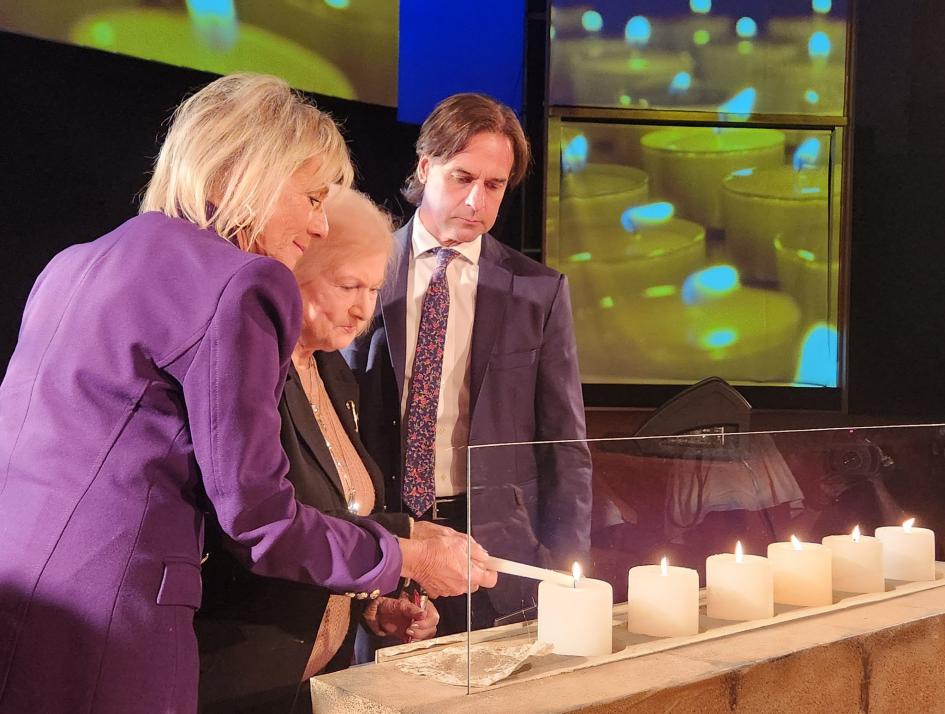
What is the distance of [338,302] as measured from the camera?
1.78 meters

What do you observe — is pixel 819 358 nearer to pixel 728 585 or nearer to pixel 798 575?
pixel 798 575

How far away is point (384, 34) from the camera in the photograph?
379cm

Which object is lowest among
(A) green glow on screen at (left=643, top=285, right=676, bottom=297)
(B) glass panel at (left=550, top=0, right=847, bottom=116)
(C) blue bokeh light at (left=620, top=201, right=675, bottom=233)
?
(A) green glow on screen at (left=643, top=285, right=676, bottom=297)

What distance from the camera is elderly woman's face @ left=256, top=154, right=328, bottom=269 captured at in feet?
4.50

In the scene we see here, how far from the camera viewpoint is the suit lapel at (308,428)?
158 cm

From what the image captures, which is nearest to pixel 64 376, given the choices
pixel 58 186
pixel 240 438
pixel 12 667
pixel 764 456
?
pixel 240 438

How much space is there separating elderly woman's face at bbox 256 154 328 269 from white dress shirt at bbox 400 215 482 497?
2.51 feet

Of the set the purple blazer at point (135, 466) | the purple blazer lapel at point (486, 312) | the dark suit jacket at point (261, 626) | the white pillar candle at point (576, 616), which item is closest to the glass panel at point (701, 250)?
the purple blazer lapel at point (486, 312)

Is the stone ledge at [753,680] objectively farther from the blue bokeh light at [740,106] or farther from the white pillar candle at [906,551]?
the blue bokeh light at [740,106]

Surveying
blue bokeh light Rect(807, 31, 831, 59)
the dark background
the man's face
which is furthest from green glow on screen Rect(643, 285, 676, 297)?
the man's face

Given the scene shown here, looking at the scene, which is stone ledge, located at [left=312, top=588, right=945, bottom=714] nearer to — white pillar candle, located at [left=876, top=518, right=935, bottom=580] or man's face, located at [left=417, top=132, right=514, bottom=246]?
white pillar candle, located at [left=876, top=518, right=935, bottom=580]

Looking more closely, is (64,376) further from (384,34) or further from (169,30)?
(384,34)

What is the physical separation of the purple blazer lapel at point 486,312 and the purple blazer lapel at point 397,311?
151mm

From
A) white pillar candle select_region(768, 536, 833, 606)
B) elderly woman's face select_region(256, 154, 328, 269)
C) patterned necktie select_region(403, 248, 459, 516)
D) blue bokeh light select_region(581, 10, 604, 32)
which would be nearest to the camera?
elderly woman's face select_region(256, 154, 328, 269)
